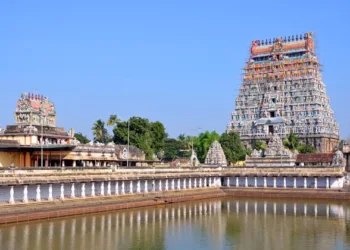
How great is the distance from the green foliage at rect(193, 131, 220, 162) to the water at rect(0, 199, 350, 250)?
47.3 m

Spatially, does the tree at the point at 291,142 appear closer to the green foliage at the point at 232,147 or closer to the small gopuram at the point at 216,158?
the green foliage at the point at 232,147

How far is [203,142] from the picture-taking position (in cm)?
9494

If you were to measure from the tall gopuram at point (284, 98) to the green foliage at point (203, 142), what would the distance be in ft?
24.2

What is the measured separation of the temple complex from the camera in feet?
155

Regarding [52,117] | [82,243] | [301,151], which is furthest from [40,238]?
[301,151]

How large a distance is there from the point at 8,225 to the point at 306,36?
7903cm

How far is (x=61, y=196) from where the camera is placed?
39.0 meters

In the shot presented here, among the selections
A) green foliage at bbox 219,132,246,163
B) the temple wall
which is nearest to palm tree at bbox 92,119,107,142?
green foliage at bbox 219,132,246,163

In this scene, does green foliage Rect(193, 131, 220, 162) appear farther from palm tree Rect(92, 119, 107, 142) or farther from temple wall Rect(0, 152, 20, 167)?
temple wall Rect(0, 152, 20, 167)

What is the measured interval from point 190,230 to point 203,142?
61.5 meters

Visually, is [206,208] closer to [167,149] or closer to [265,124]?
[265,124]

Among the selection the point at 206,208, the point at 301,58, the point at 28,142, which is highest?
the point at 301,58

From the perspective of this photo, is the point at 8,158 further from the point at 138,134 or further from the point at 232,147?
the point at 232,147

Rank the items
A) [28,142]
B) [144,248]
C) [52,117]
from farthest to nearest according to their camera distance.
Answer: [52,117]
[28,142]
[144,248]
